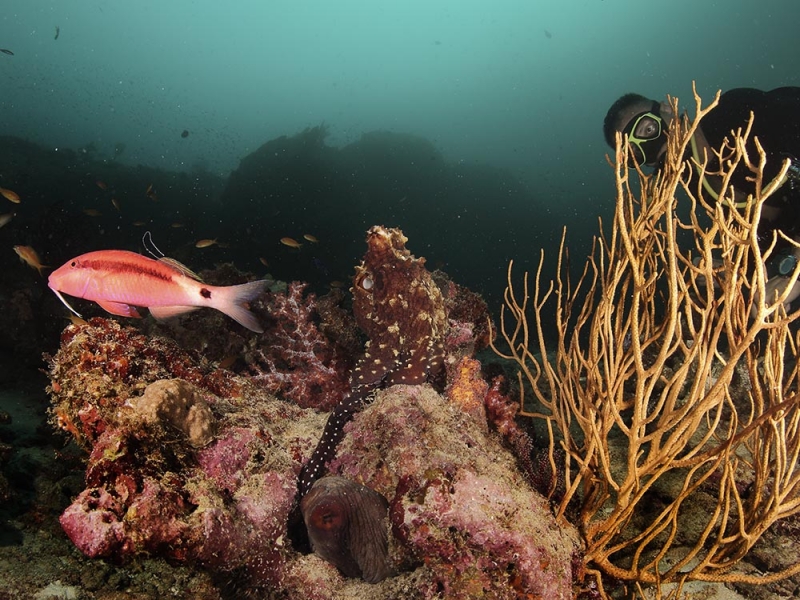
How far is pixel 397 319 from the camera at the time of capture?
135 inches

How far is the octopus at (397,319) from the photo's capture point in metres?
3.34

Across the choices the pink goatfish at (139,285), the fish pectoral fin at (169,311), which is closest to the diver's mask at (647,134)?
the pink goatfish at (139,285)

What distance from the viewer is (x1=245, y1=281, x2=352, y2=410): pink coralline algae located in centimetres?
416

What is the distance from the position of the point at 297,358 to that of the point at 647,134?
443cm

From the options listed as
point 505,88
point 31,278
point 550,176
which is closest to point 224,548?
point 31,278

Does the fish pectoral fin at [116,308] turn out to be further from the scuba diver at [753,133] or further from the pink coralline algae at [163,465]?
the scuba diver at [753,133]

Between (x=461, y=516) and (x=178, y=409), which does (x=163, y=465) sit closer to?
(x=178, y=409)

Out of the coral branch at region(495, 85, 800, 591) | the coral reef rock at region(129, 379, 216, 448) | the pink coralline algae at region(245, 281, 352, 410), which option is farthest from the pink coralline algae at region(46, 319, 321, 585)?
the coral branch at region(495, 85, 800, 591)

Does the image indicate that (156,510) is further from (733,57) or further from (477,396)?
(733,57)

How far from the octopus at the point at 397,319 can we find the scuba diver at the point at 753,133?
2.60 metres

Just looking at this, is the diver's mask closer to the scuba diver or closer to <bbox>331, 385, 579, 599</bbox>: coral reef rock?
the scuba diver

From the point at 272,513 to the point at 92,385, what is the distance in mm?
1269

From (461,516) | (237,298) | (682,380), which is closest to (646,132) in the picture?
(682,380)

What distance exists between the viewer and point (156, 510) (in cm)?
187
